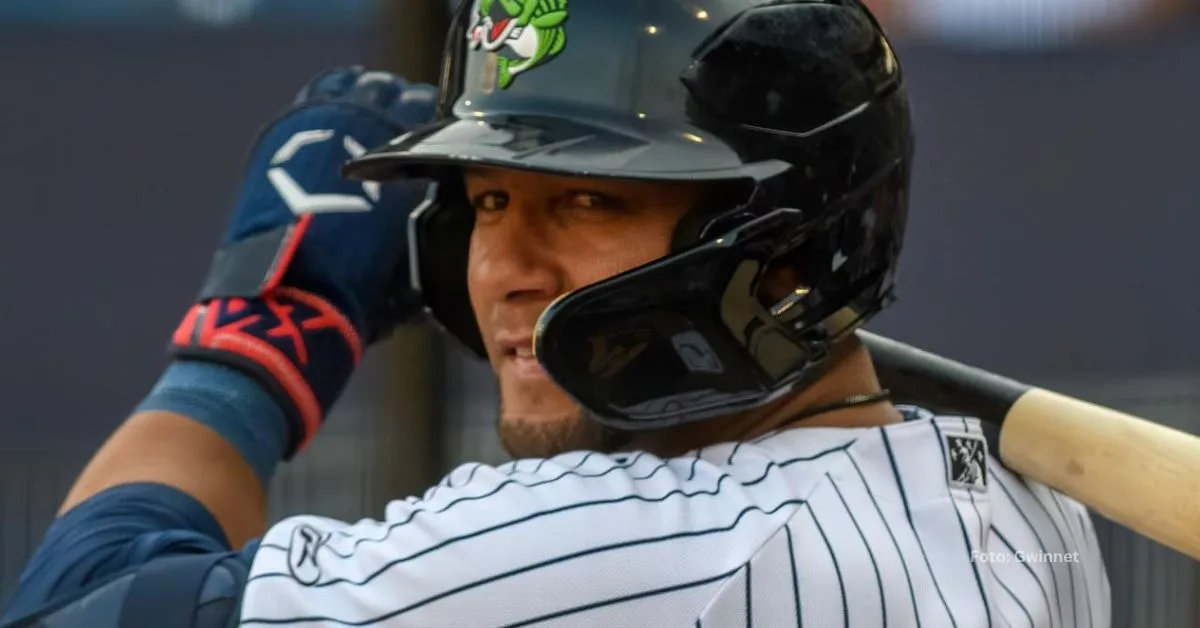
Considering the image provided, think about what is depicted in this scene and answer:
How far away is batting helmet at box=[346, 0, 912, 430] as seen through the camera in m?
1.60

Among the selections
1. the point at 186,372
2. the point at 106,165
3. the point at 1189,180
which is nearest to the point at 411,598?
the point at 186,372

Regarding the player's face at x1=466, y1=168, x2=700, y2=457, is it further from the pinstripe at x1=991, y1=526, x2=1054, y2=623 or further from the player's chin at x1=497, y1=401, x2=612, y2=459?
the pinstripe at x1=991, y1=526, x2=1054, y2=623

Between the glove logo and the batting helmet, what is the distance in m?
0.22

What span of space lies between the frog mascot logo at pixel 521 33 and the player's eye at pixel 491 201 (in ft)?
0.41

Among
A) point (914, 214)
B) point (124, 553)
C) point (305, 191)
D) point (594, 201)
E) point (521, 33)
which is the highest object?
point (521, 33)

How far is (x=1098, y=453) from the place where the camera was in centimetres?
167

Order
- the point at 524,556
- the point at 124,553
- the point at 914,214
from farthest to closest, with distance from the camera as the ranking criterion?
the point at 914,214, the point at 124,553, the point at 524,556

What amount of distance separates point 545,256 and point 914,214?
2.99 metres

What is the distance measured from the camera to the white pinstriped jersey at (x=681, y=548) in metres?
1.37

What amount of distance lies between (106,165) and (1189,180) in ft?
11.0

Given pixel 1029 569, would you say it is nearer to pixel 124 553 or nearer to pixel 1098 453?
pixel 1098 453

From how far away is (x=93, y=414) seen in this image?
14.8 feet

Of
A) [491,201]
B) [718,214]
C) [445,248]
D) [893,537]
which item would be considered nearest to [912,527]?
[893,537]

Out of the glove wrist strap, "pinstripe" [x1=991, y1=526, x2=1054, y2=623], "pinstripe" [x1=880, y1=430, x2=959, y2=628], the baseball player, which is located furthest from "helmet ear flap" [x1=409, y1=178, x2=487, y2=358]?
"pinstripe" [x1=991, y1=526, x2=1054, y2=623]
